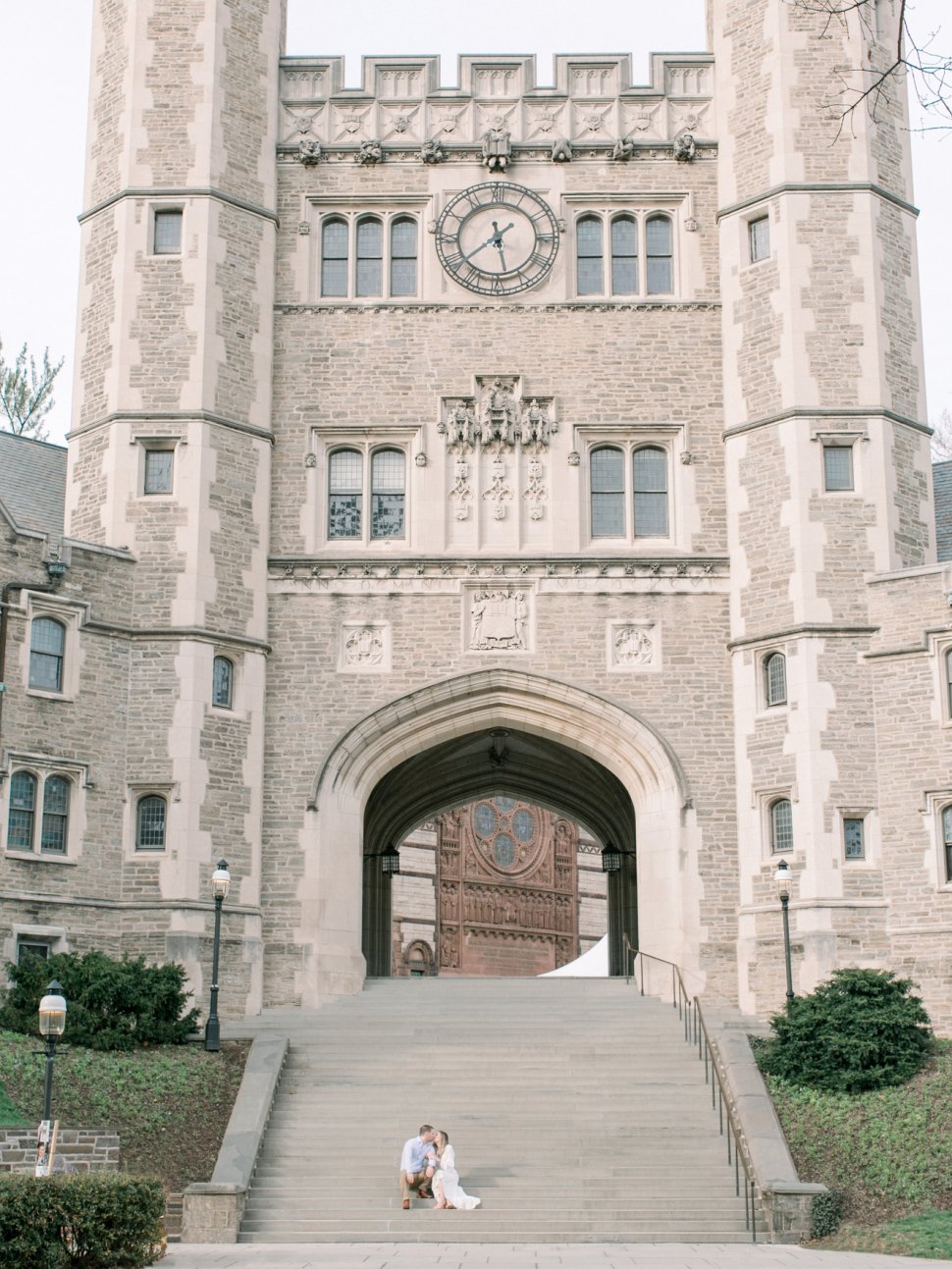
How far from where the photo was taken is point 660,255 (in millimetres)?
29859

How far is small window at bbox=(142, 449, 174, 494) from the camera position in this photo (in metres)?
27.8

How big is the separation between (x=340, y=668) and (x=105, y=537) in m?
3.98

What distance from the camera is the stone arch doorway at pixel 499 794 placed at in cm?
3262

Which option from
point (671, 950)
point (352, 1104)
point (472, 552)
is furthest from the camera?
point (472, 552)

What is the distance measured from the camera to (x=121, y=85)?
2964 centimetres

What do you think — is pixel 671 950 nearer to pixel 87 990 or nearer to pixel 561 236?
pixel 87 990

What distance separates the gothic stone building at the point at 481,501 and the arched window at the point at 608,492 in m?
0.06

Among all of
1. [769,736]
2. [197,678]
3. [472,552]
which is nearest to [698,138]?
[472,552]

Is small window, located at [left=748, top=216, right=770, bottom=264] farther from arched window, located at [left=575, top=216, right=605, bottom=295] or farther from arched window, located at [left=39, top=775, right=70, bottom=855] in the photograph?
arched window, located at [left=39, top=775, right=70, bottom=855]

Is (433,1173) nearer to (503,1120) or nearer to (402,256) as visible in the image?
(503,1120)

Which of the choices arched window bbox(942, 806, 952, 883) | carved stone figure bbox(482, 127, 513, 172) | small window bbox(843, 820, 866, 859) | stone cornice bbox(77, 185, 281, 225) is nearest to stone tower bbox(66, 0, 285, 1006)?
stone cornice bbox(77, 185, 281, 225)

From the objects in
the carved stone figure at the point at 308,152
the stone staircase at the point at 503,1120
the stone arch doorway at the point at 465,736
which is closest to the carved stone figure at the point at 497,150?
the carved stone figure at the point at 308,152

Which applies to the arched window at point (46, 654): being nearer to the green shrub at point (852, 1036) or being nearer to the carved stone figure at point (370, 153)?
the carved stone figure at point (370, 153)

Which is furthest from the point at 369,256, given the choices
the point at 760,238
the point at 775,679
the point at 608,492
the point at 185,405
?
the point at 775,679
